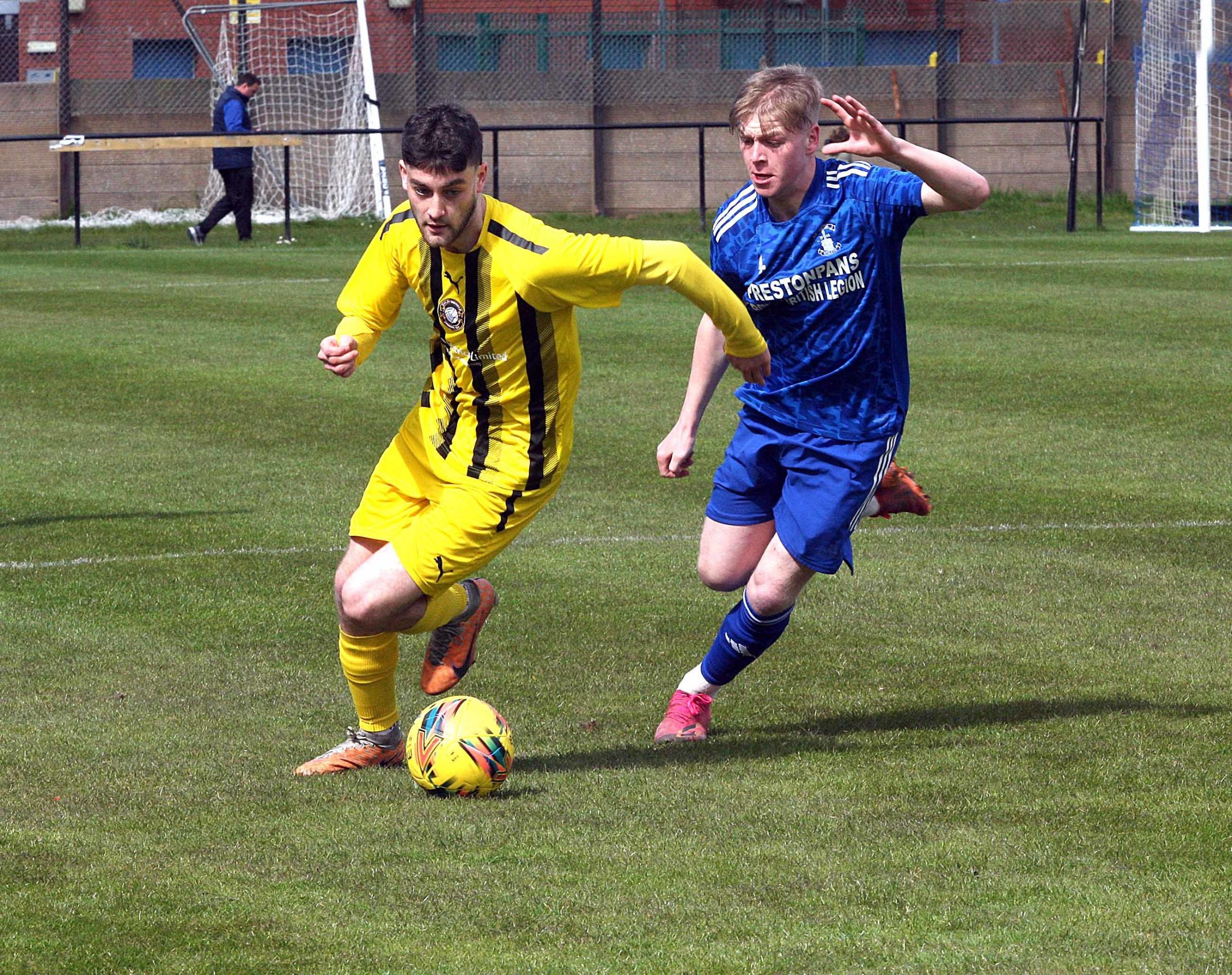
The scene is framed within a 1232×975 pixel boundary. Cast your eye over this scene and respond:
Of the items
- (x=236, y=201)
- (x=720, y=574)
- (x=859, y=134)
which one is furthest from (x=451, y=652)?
(x=236, y=201)

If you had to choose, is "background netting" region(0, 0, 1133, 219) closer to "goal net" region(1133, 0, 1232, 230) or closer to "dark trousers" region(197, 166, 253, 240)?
"goal net" region(1133, 0, 1232, 230)

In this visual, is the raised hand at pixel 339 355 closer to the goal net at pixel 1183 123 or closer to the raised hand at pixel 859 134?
the raised hand at pixel 859 134

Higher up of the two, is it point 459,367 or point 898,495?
point 459,367

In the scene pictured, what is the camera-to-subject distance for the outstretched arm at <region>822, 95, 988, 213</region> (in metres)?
5.16

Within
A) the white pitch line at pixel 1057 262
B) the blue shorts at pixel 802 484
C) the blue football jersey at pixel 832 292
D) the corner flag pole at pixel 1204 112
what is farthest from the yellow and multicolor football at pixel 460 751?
the corner flag pole at pixel 1204 112

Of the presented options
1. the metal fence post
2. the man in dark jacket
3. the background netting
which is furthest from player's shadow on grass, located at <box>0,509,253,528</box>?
the background netting

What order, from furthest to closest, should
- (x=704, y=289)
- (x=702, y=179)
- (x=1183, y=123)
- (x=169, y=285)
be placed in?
(x=1183, y=123)
(x=702, y=179)
(x=169, y=285)
(x=704, y=289)

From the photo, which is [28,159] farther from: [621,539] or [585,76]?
[621,539]

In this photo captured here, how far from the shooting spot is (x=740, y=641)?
5617 mm

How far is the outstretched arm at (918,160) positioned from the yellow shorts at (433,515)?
1.28m

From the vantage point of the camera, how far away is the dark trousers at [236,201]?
23641 mm

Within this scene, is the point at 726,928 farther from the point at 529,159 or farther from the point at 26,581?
the point at 529,159

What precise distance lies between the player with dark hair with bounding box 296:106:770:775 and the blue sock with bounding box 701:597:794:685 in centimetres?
69

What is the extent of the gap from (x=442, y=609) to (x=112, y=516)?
4.04m
